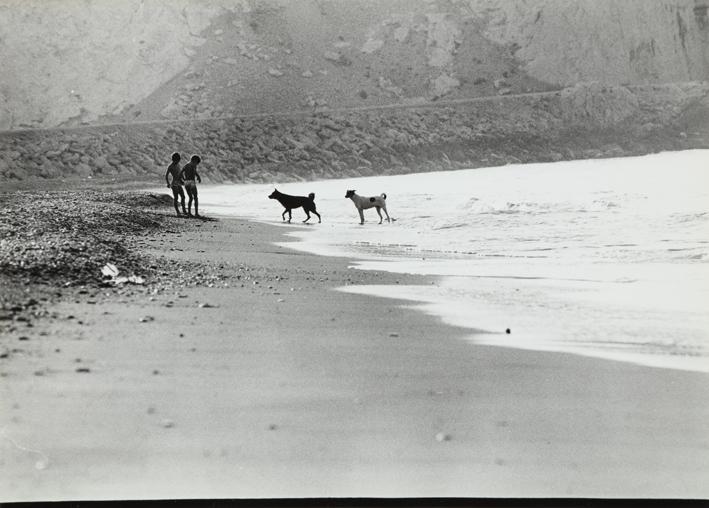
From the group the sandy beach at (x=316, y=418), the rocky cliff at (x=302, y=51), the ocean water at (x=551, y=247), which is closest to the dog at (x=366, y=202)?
the ocean water at (x=551, y=247)

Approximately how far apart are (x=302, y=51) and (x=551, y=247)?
4.71 metres

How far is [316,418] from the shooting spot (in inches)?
114

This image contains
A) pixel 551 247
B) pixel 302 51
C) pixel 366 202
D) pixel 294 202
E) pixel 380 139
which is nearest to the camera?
pixel 551 247

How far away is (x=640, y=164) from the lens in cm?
720

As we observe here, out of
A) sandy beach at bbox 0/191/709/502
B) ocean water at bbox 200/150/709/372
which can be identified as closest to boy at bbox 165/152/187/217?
ocean water at bbox 200/150/709/372

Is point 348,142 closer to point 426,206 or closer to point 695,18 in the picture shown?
point 426,206

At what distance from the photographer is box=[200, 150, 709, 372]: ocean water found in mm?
3703

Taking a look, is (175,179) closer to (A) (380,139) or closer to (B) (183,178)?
(B) (183,178)

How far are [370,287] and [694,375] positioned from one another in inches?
84.1

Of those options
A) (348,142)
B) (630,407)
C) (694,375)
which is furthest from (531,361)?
(348,142)

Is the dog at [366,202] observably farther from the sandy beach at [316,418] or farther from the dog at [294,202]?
the sandy beach at [316,418]

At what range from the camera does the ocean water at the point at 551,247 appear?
3703 mm

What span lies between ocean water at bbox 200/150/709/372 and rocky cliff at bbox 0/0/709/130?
3.36ft

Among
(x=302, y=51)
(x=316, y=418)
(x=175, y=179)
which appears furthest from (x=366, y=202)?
(x=316, y=418)
